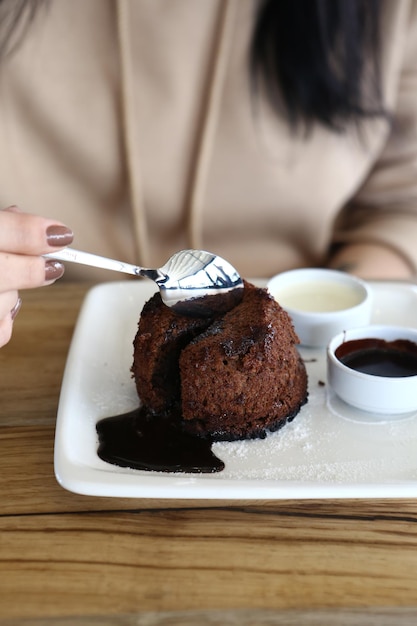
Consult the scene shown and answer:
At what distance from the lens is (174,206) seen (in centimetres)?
202

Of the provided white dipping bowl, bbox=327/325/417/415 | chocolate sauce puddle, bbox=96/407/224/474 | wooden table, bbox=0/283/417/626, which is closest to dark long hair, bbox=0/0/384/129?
white dipping bowl, bbox=327/325/417/415

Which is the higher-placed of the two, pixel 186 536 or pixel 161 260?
pixel 186 536

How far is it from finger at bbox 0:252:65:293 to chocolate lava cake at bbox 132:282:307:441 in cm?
22

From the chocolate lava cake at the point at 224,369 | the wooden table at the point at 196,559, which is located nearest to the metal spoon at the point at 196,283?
the chocolate lava cake at the point at 224,369

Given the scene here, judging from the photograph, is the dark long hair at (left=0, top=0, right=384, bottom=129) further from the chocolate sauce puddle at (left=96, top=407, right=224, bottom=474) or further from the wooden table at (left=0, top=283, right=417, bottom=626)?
the wooden table at (left=0, top=283, right=417, bottom=626)

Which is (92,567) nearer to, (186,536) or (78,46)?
(186,536)

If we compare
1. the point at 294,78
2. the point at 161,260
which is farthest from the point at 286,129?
the point at 161,260

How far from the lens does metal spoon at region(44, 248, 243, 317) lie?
4.19 ft

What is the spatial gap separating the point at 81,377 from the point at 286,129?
1.06 meters

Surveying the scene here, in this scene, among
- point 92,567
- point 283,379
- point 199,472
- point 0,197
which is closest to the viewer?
point 92,567

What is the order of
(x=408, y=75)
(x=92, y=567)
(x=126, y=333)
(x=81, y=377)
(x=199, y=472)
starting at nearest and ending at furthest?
(x=92, y=567) < (x=199, y=472) < (x=81, y=377) < (x=126, y=333) < (x=408, y=75)

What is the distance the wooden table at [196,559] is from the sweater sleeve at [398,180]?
118 centimetres

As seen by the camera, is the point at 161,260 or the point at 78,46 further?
the point at 161,260

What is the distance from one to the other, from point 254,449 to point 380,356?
0.33 meters
